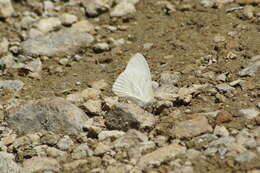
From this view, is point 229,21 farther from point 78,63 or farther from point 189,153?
point 189,153

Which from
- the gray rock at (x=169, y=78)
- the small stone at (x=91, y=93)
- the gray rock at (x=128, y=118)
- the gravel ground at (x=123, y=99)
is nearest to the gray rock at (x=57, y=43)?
the gravel ground at (x=123, y=99)

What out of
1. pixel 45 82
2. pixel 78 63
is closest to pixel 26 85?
pixel 45 82

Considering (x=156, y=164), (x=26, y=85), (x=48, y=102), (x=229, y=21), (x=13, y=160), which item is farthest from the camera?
(x=229, y=21)

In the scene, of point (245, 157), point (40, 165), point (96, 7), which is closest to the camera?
point (245, 157)

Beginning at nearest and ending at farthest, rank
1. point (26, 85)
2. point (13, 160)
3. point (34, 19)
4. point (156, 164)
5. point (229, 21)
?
1. point (156, 164)
2. point (13, 160)
3. point (26, 85)
4. point (229, 21)
5. point (34, 19)

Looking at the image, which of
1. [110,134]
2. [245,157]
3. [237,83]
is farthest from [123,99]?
[245,157]

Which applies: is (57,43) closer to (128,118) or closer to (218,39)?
(218,39)
